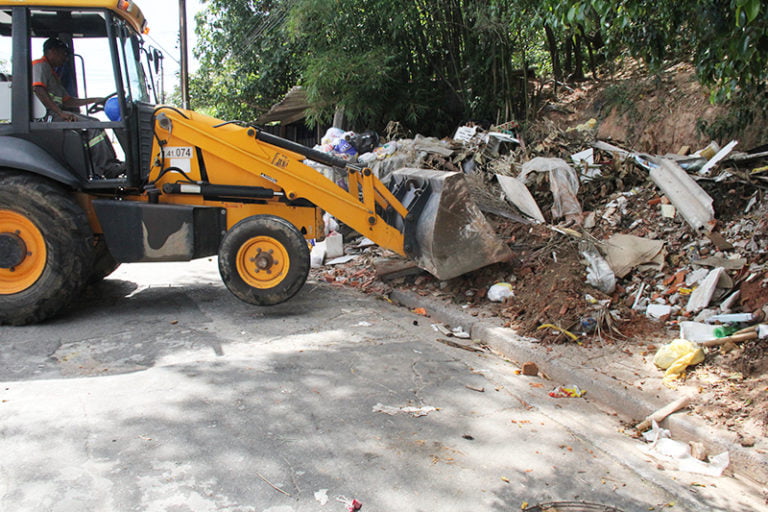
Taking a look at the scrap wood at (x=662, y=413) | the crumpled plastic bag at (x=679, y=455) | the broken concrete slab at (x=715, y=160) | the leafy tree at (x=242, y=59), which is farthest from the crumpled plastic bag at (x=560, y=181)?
the leafy tree at (x=242, y=59)

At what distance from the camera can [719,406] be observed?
3893mm

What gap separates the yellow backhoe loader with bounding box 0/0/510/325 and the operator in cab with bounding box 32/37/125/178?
0.05 meters

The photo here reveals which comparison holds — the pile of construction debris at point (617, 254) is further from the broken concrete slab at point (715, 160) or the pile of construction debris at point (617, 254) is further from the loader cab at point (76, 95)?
the loader cab at point (76, 95)

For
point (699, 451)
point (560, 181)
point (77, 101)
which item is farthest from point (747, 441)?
point (77, 101)

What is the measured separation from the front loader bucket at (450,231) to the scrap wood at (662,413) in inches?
100.0

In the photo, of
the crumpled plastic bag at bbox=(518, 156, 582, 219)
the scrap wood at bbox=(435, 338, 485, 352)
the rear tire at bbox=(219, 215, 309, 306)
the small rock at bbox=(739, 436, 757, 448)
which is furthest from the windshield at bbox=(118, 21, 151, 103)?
the small rock at bbox=(739, 436, 757, 448)

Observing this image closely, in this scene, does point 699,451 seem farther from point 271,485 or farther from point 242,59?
point 242,59

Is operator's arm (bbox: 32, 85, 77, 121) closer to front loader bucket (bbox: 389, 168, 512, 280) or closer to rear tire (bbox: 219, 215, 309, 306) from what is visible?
rear tire (bbox: 219, 215, 309, 306)

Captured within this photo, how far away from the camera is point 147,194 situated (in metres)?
5.94

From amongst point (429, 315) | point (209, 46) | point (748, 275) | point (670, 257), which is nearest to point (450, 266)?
point (429, 315)

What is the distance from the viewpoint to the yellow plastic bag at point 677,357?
14.4ft

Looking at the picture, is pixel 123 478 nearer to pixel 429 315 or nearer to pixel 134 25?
pixel 429 315

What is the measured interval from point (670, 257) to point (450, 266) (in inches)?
85.9

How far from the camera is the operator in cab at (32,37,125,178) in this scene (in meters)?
5.59
